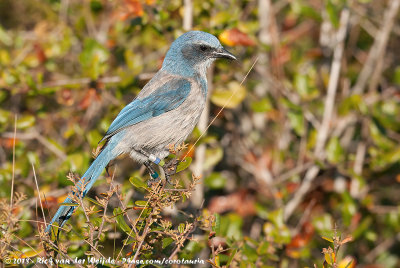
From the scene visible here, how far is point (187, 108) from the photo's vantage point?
4.26 meters

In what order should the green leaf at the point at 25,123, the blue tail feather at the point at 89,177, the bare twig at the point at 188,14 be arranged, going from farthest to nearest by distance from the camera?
1. the bare twig at the point at 188,14
2. the green leaf at the point at 25,123
3. the blue tail feather at the point at 89,177

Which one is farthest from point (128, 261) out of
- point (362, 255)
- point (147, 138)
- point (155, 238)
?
point (362, 255)

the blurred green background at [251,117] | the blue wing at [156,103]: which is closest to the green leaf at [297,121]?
the blurred green background at [251,117]

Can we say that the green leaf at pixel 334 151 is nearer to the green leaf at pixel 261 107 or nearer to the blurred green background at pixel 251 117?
the blurred green background at pixel 251 117

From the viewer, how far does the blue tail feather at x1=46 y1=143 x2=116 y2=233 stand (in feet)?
10.8

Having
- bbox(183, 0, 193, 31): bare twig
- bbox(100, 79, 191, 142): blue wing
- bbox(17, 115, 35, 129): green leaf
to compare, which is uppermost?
bbox(183, 0, 193, 31): bare twig

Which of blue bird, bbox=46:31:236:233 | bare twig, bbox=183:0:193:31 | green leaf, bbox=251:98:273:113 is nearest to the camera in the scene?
blue bird, bbox=46:31:236:233

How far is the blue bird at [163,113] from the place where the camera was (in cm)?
420

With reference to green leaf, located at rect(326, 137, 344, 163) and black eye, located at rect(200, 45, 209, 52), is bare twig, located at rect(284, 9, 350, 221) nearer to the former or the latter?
green leaf, located at rect(326, 137, 344, 163)

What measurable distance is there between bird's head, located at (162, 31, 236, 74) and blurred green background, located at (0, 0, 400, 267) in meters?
0.36

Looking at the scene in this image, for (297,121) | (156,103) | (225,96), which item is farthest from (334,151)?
(156,103)

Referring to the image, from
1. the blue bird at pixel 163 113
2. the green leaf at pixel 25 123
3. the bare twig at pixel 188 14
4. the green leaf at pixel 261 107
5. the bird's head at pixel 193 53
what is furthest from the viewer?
the green leaf at pixel 261 107

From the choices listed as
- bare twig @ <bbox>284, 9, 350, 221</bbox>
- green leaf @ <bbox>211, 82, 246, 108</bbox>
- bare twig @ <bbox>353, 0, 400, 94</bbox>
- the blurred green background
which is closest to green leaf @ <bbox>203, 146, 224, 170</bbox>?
the blurred green background

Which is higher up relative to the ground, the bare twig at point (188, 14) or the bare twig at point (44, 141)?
the bare twig at point (188, 14)
